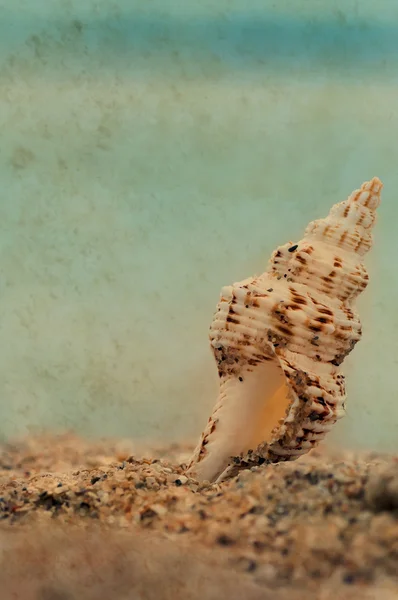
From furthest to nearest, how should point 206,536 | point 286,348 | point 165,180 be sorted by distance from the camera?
1. point 165,180
2. point 286,348
3. point 206,536

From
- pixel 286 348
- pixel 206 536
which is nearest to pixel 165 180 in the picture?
pixel 286 348

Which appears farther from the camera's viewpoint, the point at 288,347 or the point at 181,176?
the point at 181,176

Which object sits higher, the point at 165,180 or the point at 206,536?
the point at 165,180

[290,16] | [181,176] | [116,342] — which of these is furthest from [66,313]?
[290,16]

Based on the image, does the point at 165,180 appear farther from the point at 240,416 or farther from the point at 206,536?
the point at 206,536

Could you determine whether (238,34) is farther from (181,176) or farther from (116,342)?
(116,342)

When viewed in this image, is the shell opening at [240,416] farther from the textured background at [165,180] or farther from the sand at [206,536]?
the textured background at [165,180]
